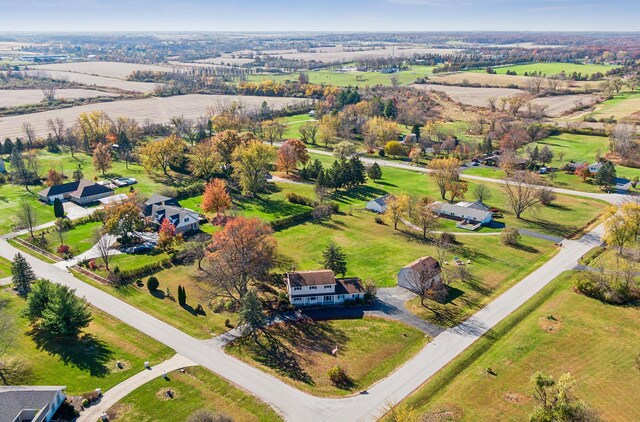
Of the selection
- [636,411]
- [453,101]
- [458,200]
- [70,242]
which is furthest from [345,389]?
[453,101]

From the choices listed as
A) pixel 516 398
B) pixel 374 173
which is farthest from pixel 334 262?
pixel 374 173

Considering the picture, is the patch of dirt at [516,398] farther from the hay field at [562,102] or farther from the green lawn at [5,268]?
the hay field at [562,102]

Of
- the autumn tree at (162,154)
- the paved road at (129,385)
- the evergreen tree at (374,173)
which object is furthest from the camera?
the autumn tree at (162,154)

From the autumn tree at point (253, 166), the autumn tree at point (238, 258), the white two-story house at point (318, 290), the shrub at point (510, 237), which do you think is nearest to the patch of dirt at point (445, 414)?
the white two-story house at point (318, 290)

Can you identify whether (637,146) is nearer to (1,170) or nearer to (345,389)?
(345,389)

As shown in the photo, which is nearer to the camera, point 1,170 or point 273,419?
point 273,419

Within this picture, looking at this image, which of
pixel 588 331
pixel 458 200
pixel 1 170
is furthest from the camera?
pixel 1 170

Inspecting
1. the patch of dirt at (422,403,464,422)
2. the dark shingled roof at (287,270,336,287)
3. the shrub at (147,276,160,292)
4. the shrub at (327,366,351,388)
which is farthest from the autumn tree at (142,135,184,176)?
the patch of dirt at (422,403,464,422)
